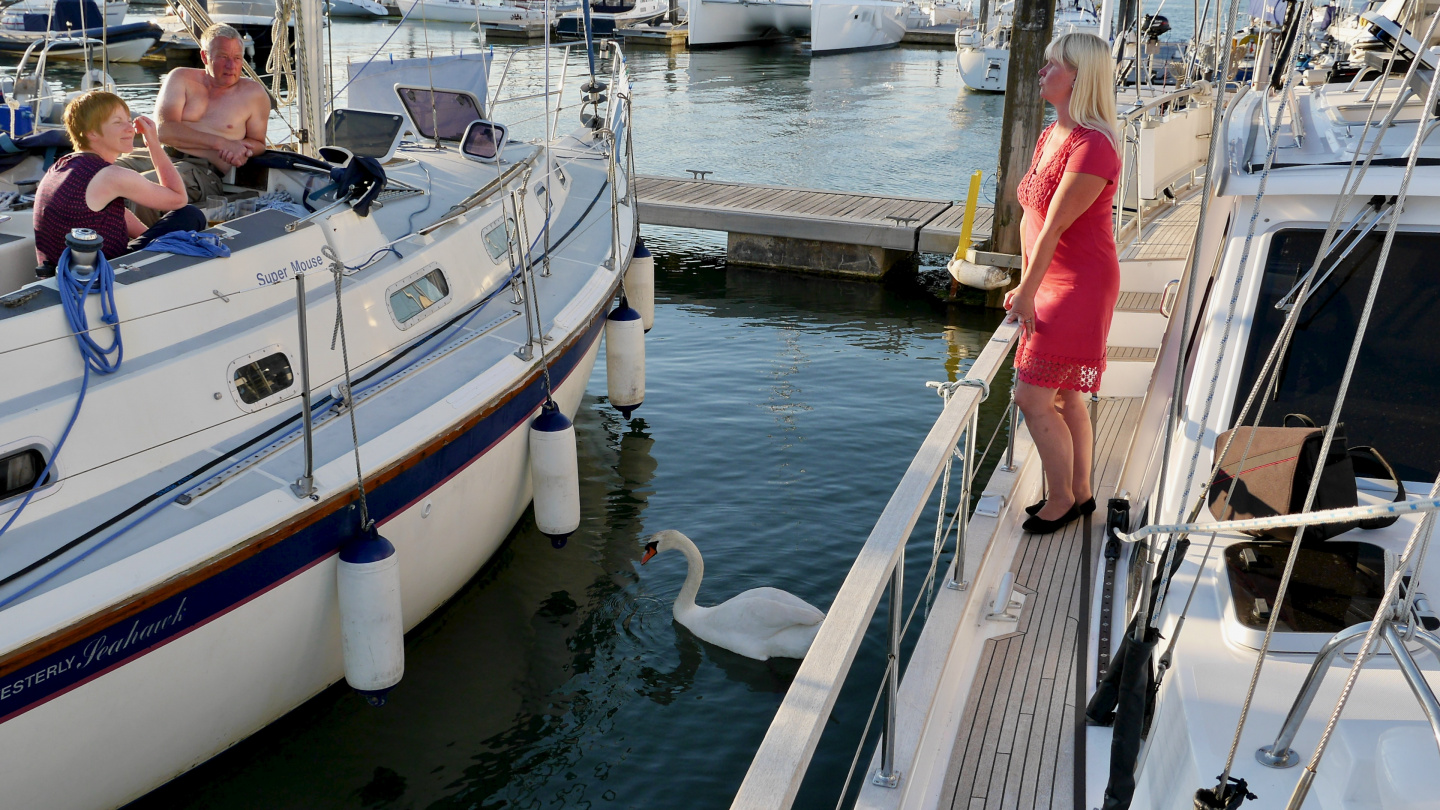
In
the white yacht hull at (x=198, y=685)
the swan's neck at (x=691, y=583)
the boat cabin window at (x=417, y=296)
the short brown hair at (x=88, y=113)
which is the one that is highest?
the short brown hair at (x=88, y=113)

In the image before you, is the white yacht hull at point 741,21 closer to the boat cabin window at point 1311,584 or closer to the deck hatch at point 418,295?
the deck hatch at point 418,295

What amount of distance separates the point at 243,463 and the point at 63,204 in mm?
1298

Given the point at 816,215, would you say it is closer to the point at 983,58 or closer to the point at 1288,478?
the point at 1288,478

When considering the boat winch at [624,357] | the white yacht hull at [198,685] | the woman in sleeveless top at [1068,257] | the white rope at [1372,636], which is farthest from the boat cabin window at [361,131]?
the white rope at [1372,636]

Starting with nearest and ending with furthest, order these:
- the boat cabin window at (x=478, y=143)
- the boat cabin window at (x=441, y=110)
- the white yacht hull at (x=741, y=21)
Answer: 1. the boat cabin window at (x=478, y=143)
2. the boat cabin window at (x=441, y=110)
3. the white yacht hull at (x=741, y=21)

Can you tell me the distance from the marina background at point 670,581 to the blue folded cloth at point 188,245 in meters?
1.97

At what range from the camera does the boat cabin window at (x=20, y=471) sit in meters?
3.63

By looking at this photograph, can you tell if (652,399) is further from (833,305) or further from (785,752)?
(785,752)

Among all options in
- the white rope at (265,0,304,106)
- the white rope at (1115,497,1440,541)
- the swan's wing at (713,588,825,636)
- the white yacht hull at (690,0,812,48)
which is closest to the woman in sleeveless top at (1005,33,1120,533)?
the swan's wing at (713,588,825,636)

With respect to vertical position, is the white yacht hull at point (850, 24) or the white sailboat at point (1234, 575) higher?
the white yacht hull at point (850, 24)

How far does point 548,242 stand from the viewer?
716cm

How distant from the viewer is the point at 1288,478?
8.12 feet

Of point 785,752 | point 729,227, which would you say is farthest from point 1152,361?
point 729,227

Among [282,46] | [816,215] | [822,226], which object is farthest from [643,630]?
[816,215]
